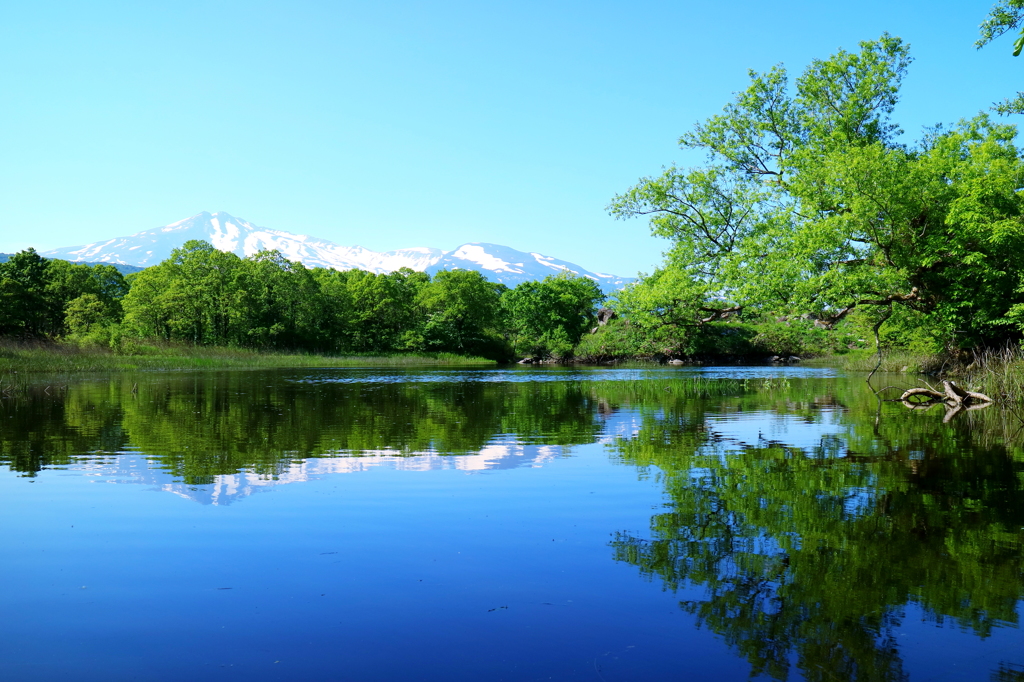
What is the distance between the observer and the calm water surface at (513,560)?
4703 millimetres

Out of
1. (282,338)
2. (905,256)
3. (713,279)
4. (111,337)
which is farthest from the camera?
(282,338)

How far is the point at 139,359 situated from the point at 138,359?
0.08m

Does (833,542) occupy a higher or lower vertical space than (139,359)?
lower

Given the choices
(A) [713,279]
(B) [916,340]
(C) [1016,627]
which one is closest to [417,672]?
(C) [1016,627]

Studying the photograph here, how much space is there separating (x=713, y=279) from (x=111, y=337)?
5583 cm

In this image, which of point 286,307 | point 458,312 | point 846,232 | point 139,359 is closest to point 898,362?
point 846,232

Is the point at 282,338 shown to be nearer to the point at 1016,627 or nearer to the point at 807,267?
the point at 807,267

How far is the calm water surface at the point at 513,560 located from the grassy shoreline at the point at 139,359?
31.5 metres

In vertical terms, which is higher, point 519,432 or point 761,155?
point 761,155

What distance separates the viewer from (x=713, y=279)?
113 feet

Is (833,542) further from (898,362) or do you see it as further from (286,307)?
(286,307)

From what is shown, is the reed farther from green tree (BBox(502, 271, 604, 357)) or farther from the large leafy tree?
green tree (BBox(502, 271, 604, 357))

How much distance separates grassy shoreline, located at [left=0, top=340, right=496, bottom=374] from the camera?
42.4 metres

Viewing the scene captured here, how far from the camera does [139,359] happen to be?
55562mm
